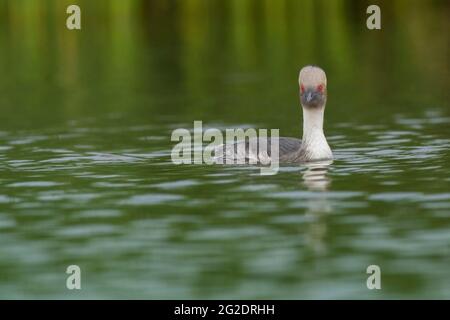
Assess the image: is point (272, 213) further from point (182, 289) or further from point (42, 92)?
point (42, 92)

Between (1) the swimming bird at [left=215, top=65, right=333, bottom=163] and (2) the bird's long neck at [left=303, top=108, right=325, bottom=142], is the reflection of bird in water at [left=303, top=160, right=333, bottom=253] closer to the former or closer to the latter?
(1) the swimming bird at [left=215, top=65, right=333, bottom=163]

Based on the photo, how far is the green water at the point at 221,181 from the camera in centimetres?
1223

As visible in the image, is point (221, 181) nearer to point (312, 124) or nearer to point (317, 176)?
point (317, 176)

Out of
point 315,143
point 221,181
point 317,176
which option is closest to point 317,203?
point 317,176

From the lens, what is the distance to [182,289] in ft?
38.2

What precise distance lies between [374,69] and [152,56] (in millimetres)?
8633

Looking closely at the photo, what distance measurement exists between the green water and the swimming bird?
0.47 m

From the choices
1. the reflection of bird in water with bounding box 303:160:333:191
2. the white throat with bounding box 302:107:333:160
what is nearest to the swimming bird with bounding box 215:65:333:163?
the white throat with bounding box 302:107:333:160

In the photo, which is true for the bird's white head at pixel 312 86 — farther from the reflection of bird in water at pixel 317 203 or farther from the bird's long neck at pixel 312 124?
the reflection of bird in water at pixel 317 203

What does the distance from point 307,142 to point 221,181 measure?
1987 millimetres

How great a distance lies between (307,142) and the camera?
18672mm

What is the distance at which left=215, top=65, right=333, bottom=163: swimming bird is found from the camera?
18594mm

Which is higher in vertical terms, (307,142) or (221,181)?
(307,142)

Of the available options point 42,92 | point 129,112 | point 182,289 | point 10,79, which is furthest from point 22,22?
point 182,289
